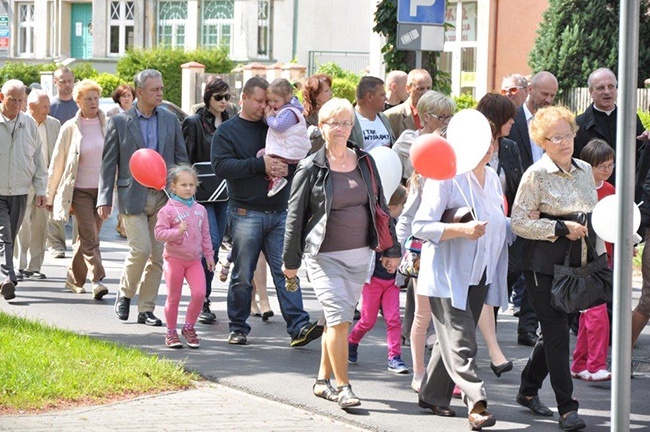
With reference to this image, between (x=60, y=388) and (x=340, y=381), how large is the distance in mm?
1752

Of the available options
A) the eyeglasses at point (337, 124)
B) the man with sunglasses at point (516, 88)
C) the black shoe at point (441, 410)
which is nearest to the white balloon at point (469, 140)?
the eyeglasses at point (337, 124)

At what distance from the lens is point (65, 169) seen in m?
13.0

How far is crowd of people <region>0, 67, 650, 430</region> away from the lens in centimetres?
768

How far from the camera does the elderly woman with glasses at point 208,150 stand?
1143 centimetres

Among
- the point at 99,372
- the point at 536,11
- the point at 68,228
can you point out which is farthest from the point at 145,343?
the point at 536,11

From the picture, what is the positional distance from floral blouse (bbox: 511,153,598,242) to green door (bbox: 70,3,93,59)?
1850 inches

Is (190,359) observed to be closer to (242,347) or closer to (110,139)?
(242,347)

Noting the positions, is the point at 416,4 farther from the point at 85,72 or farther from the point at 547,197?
the point at 85,72

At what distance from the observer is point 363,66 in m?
45.7

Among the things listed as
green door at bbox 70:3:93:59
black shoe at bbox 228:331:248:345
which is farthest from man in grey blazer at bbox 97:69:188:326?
green door at bbox 70:3:93:59

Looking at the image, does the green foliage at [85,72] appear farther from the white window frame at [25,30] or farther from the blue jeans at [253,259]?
the blue jeans at [253,259]

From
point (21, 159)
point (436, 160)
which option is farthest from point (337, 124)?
point (21, 159)

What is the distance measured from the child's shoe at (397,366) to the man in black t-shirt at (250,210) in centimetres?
87

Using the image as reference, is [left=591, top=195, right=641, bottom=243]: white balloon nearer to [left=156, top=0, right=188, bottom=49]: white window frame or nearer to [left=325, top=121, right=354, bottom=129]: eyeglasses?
[left=325, top=121, right=354, bottom=129]: eyeglasses
